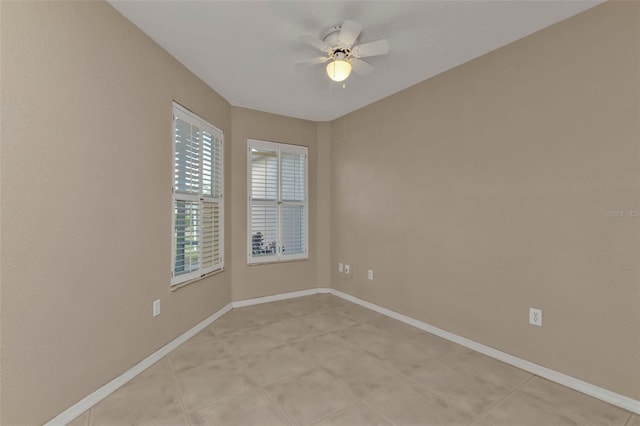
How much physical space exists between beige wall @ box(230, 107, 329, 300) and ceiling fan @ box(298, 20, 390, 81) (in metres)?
1.78

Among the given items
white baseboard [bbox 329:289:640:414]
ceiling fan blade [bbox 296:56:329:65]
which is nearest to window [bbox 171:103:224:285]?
ceiling fan blade [bbox 296:56:329:65]

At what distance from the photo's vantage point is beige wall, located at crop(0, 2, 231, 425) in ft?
4.93

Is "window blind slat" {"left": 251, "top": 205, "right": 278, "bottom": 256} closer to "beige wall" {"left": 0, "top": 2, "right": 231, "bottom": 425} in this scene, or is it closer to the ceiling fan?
"beige wall" {"left": 0, "top": 2, "right": 231, "bottom": 425}

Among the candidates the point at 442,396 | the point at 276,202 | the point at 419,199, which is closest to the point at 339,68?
the point at 419,199

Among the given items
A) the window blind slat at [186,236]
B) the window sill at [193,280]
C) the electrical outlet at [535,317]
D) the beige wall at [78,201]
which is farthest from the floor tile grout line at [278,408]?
the electrical outlet at [535,317]

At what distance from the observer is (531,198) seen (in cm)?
235

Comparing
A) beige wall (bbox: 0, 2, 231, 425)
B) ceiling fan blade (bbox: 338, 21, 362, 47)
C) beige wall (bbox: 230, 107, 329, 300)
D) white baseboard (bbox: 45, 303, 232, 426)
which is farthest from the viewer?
beige wall (bbox: 230, 107, 329, 300)

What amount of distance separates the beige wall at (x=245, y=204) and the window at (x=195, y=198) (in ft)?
1.10

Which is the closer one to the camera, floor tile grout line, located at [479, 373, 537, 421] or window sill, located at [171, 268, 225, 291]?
→ floor tile grout line, located at [479, 373, 537, 421]

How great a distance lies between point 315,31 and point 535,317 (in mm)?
2788

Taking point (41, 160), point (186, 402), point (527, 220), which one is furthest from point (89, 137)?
point (527, 220)

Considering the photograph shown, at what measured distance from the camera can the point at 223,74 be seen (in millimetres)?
3006

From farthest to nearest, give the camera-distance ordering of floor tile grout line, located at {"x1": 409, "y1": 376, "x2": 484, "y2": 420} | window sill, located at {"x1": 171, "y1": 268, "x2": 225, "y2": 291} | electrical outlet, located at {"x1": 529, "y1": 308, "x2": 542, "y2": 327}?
window sill, located at {"x1": 171, "y1": 268, "x2": 225, "y2": 291}, electrical outlet, located at {"x1": 529, "y1": 308, "x2": 542, "y2": 327}, floor tile grout line, located at {"x1": 409, "y1": 376, "x2": 484, "y2": 420}

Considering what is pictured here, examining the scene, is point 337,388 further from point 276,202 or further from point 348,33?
point 276,202
